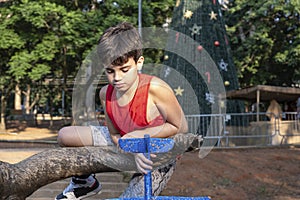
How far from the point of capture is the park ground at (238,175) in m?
7.72

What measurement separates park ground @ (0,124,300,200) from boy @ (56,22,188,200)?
5.84 meters

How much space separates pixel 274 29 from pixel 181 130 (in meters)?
22.0

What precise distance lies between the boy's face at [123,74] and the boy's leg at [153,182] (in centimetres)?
44

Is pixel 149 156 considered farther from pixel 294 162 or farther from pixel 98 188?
pixel 294 162

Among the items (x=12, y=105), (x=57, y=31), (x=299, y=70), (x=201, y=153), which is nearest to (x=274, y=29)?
(x=299, y=70)

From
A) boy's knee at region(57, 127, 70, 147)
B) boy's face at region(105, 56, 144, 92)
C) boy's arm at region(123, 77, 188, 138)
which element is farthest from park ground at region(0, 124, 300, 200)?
boy's face at region(105, 56, 144, 92)

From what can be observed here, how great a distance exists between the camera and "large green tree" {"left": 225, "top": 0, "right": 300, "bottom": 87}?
808 inches

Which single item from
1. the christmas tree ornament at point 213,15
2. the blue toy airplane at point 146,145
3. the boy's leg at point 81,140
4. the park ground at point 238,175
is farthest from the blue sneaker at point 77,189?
the christmas tree ornament at point 213,15

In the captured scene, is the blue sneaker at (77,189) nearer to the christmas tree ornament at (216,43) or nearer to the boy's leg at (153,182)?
the boy's leg at (153,182)

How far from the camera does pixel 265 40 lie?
2047 centimetres

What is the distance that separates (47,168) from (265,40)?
20089 millimetres

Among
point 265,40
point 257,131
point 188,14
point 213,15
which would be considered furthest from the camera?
point 265,40

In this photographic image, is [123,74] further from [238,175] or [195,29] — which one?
[195,29]

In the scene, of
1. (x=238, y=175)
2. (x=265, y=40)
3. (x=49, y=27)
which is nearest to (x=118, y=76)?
(x=238, y=175)
